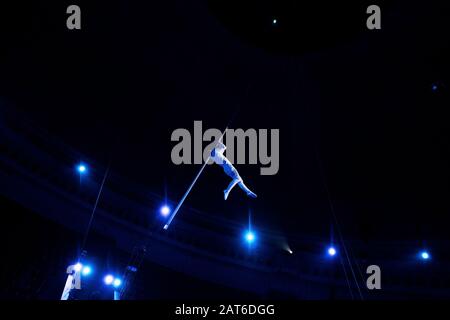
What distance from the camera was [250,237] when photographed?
1348 centimetres

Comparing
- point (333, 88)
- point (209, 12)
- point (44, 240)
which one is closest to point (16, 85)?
point (44, 240)

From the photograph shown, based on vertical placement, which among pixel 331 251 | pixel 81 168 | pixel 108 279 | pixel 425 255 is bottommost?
pixel 108 279

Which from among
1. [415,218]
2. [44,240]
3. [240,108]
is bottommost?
[44,240]

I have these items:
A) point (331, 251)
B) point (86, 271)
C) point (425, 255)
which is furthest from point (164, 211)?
point (425, 255)

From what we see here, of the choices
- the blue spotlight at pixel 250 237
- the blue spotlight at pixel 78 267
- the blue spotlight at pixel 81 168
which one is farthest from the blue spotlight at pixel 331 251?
the blue spotlight at pixel 81 168

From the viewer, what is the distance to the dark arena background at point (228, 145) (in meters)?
9.63

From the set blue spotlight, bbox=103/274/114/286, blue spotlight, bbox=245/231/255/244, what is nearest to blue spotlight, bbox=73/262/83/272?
blue spotlight, bbox=103/274/114/286

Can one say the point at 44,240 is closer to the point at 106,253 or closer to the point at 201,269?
the point at 106,253

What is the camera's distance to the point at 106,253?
10602 millimetres

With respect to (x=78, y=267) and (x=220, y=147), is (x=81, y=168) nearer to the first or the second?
(x=78, y=267)

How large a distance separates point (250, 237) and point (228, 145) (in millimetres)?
3923

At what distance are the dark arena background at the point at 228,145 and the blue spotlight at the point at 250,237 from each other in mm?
250

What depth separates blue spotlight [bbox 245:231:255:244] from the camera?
1332cm

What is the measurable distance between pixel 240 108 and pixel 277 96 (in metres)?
1.36
